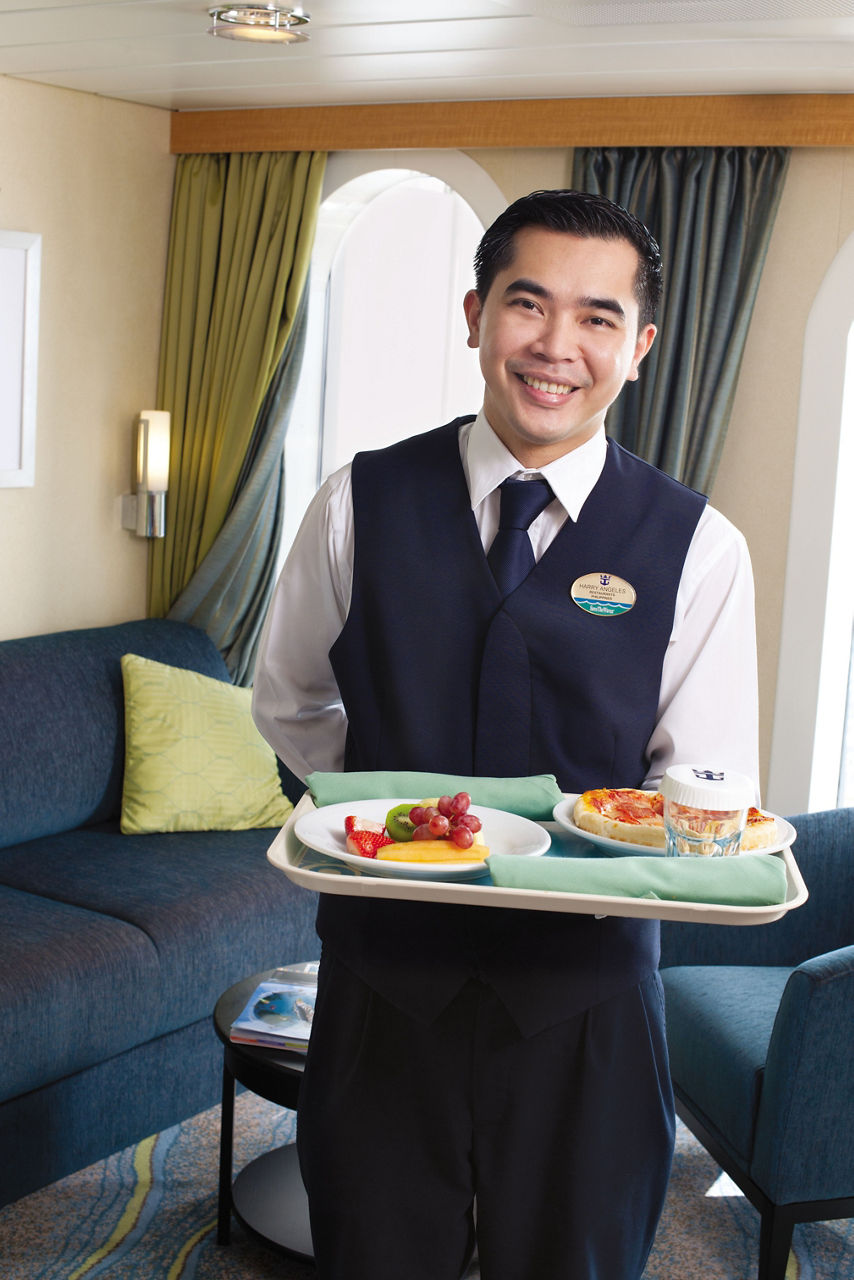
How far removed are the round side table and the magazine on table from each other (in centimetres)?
2

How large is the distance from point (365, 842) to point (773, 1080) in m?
1.51

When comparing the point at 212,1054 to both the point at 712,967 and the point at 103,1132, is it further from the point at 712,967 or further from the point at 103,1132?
the point at 712,967

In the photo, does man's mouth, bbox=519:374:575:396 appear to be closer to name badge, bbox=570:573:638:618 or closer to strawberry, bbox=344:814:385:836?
name badge, bbox=570:573:638:618

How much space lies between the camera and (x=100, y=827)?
3816 mm

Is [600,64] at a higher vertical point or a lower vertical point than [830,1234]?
higher

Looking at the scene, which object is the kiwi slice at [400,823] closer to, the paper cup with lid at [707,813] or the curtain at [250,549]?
the paper cup with lid at [707,813]

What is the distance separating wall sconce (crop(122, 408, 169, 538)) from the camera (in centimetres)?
434

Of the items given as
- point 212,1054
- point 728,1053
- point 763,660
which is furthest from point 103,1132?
point 763,660

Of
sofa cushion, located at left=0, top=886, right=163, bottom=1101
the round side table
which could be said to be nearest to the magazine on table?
the round side table

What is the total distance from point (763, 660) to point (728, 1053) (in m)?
1.39

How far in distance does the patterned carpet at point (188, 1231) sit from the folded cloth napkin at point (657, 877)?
1687 millimetres

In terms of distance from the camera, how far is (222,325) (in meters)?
4.40

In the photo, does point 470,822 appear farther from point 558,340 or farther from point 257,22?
point 257,22

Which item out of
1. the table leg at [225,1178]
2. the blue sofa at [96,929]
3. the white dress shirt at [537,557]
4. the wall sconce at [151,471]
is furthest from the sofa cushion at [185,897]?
the white dress shirt at [537,557]
